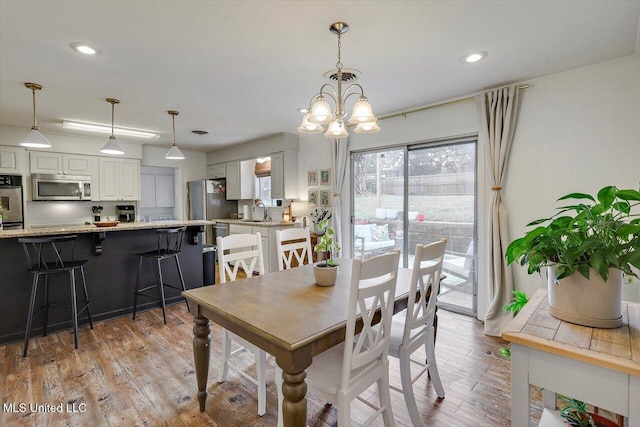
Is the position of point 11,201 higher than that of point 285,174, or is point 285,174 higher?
point 285,174

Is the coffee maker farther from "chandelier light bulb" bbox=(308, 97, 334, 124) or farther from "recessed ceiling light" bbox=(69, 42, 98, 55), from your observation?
"chandelier light bulb" bbox=(308, 97, 334, 124)

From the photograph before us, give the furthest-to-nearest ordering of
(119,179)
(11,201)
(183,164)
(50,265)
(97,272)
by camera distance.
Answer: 1. (183,164)
2. (119,179)
3. (11,201)
4. (97,272)
5. (50,265)

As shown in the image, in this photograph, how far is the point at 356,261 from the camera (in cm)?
129

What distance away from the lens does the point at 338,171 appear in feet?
14.8

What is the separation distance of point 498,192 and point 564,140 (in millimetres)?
691

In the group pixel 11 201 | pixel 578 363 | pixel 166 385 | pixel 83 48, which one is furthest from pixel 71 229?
pixel 578 363

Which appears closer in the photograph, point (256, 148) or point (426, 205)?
point (426, 205)

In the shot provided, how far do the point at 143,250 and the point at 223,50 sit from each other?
8.32 feet

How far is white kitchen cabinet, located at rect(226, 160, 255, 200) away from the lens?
608cm

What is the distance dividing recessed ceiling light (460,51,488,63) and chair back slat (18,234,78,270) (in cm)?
373

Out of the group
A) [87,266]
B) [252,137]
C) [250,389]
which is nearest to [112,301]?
[87,266]

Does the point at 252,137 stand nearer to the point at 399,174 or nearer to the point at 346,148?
the point at 346,148

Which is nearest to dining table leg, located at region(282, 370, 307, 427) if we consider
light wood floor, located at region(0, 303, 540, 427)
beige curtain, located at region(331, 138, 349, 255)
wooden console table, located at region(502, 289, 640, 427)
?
light wood floor, located at region(0, 303, 540, 427)

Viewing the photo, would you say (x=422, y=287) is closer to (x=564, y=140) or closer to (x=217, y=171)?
(x=564, y=140)
